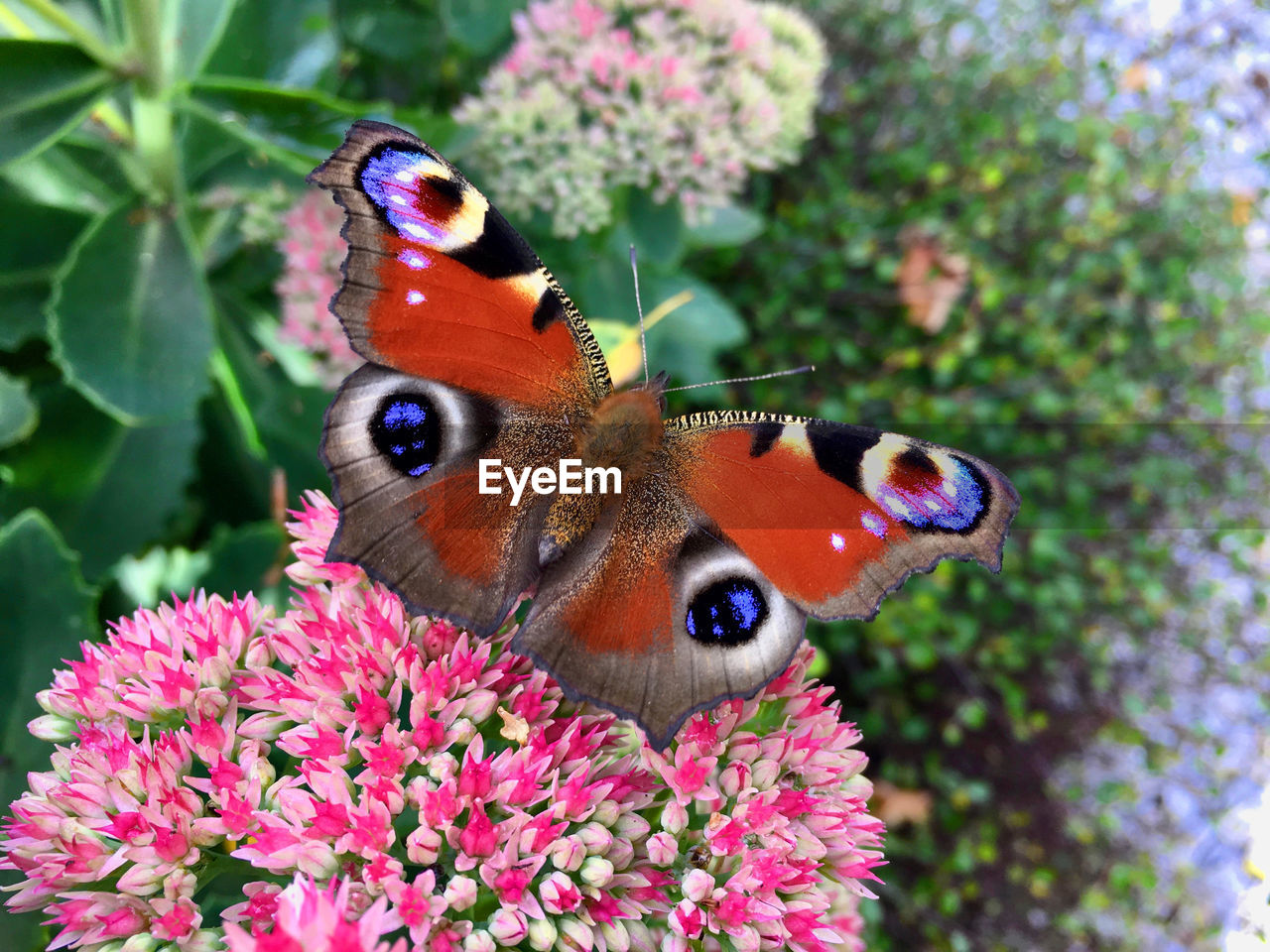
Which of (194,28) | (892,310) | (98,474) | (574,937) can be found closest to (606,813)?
(574,937)

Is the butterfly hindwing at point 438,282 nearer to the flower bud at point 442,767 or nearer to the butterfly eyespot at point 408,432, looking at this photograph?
the butterfly eyespot at point 408,432

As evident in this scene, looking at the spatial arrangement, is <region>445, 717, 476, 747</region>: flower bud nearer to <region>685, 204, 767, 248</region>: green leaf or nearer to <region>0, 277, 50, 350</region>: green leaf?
<region>0, 277, 50, 350</region>: green leaf

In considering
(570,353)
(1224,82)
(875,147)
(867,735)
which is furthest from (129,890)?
(1224,82)

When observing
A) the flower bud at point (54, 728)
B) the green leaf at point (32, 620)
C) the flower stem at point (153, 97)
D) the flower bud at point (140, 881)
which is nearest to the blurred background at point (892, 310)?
the flower stem at point (153, 97)

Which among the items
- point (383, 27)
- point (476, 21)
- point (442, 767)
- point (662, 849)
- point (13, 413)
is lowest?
point (662, 849)

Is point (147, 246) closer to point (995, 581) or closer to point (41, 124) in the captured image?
point (41, 124)

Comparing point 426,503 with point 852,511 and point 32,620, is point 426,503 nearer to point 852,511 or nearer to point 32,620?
point 852,511

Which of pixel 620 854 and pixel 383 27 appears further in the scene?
pixel 383 27
